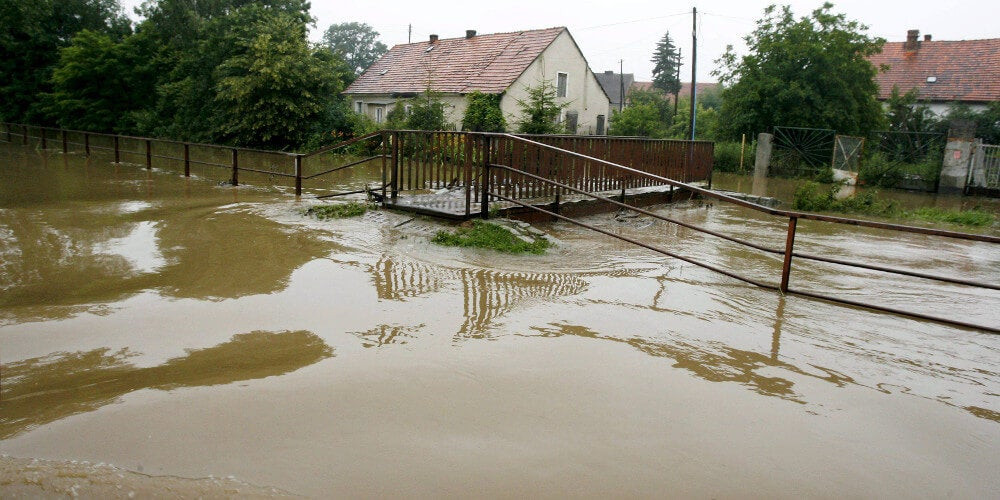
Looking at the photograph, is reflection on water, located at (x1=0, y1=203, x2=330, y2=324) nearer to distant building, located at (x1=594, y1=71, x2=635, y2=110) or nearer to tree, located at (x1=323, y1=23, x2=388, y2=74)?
distant building, located at (x1=594, y1=71, x2=635, y2=110)

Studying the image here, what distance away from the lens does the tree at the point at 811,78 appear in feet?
86.6

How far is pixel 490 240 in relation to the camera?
794 centimetres

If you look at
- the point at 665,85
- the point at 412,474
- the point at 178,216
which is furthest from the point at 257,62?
the point at 665,85

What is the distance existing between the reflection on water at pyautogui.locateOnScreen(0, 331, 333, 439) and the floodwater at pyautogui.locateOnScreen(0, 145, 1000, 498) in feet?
0.06

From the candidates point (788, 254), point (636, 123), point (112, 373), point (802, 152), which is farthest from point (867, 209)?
point (636, 123)

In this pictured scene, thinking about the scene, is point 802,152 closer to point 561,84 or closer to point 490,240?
point 561,84

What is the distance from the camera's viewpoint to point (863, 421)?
12.2ft


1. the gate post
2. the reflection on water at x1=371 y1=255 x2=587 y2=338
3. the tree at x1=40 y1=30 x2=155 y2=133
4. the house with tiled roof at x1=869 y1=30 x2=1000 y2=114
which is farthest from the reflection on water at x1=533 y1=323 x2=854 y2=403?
the tree at x1=40 y1=30 x2=155 y2=133

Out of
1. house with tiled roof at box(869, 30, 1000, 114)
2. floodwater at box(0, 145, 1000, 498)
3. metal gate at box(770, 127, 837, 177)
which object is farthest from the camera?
house with tiled roof at box(869, 30, 1000, 114)

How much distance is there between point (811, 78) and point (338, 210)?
23.9m

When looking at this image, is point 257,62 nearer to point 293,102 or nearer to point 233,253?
point 293,102

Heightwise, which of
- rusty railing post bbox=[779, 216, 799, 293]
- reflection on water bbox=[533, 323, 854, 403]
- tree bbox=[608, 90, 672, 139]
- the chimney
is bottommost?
reflection on water bbox=[533, 323, 854, 403]

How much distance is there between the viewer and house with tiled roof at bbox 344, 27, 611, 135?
30.8 m

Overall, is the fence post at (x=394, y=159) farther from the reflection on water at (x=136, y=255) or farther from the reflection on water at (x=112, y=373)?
the reflection on water at (x=112, y=373)
